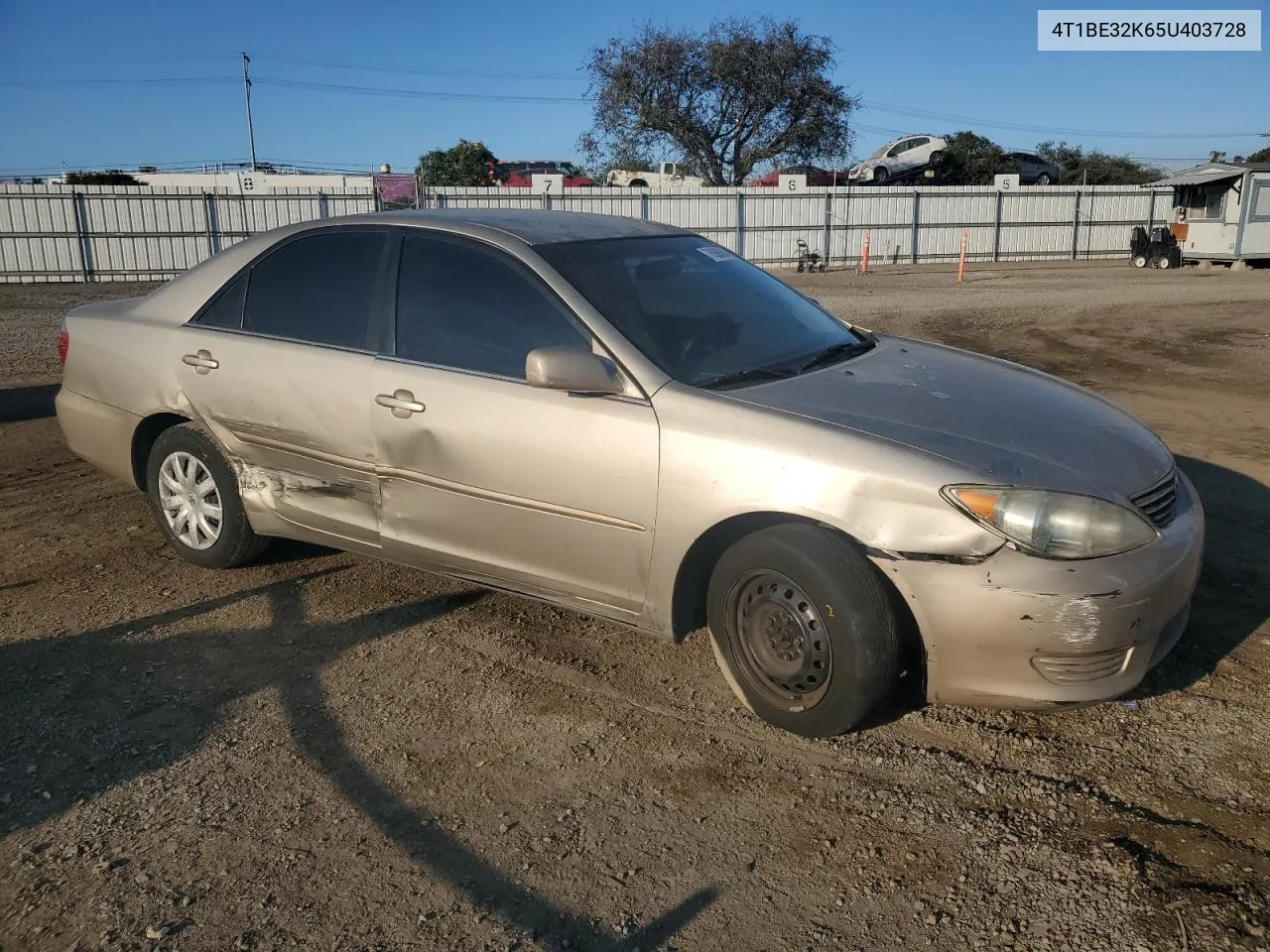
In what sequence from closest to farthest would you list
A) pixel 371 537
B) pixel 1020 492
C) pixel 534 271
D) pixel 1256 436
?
1. pixel 1020 492
2. pixel 534 271
3. pixel 371 537
4. pixel 1256 436

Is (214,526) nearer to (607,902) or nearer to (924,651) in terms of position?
(607,902)

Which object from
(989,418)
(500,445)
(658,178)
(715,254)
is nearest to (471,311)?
(500,445)

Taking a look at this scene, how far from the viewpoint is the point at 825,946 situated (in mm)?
2434

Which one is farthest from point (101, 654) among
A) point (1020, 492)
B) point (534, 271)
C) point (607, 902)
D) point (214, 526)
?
point (1020, 492)

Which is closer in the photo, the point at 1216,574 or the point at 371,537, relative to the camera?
the point at 371,537

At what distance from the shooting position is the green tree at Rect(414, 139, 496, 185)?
4597 cm

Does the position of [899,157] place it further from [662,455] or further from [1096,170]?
[662,455]

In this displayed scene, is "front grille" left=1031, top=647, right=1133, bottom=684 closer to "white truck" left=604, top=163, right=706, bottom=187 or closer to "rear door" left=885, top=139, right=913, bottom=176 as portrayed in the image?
"rear door" left=885, top=139, right=913, bottom=176

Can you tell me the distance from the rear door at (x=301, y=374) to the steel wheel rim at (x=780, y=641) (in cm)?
166

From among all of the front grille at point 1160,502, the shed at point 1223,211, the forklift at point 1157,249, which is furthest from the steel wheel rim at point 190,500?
the forklift at point 1157,249

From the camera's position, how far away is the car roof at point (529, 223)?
4.11 metres

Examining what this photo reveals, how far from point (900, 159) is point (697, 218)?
17.0 meters

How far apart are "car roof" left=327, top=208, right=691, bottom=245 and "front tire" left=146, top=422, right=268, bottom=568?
117cm

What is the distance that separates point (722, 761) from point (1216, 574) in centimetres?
266
